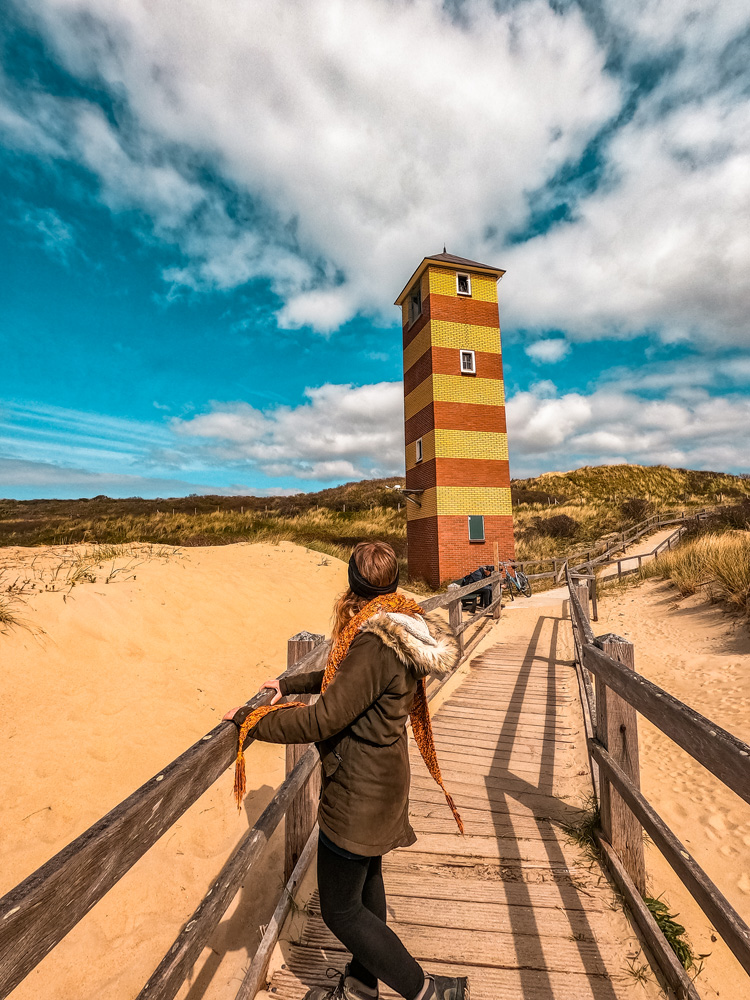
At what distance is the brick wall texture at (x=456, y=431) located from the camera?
19109 mm

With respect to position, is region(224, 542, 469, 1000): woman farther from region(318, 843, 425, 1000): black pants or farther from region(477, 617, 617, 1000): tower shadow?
region(477, 617, 617, 1000): tower shadow

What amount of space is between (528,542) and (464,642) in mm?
19632

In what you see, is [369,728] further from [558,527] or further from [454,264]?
[558,527]

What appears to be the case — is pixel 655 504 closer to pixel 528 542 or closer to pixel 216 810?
pixel 528 542

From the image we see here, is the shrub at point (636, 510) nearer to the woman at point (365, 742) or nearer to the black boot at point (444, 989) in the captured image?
the black boot at point (444, 989)

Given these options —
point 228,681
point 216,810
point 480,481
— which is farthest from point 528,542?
point 216,810

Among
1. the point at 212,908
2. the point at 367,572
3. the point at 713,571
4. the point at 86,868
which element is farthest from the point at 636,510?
the point at 86,868

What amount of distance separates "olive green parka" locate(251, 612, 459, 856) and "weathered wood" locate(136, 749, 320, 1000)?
53cm

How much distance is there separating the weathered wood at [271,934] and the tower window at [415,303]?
20367 mm

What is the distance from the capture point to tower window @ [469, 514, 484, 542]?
63.3 feet

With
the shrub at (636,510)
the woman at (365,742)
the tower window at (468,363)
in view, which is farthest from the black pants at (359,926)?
the shrub at (636,510)

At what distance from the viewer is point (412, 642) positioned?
1.96 m

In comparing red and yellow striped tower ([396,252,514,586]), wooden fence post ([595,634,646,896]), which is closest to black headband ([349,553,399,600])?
wooden fence post ([595,634,646,896])

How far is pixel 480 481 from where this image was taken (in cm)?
1961
